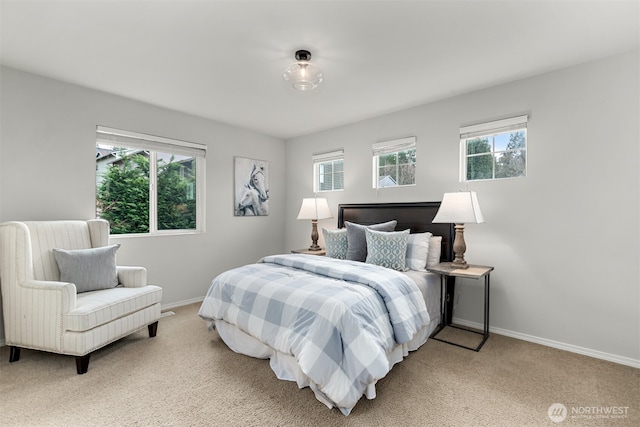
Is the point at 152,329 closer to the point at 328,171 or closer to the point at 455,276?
the point at 455,276

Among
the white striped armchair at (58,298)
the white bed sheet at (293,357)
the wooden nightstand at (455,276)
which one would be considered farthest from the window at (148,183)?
the wooden nightstand at (455,276)

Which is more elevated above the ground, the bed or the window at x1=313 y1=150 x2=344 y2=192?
the window at x1=313 y1=150 x2=344 y2=192

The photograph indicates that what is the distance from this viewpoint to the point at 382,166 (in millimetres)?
4035

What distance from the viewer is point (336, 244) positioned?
3619 mm

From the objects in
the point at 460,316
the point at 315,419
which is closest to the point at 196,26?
the point at 315,419

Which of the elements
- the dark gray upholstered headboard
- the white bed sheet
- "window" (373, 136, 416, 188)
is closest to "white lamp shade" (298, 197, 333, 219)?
the dark gray upholstered headboard

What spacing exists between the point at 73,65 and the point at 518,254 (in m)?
4.37

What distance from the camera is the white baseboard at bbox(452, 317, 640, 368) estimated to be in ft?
7.86

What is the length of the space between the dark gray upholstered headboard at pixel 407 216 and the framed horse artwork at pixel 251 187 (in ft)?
4.45

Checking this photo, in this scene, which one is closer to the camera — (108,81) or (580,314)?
(580,314)

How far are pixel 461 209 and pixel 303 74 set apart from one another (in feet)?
6.07

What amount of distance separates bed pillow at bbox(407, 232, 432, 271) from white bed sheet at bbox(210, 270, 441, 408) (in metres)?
0.09

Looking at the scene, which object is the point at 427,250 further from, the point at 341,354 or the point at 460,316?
the point at 341,354

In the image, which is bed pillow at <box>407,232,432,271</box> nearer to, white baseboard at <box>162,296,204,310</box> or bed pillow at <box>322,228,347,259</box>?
bed pillow at <box>322,228,347,259</box>
